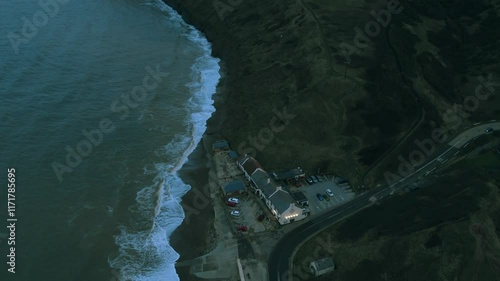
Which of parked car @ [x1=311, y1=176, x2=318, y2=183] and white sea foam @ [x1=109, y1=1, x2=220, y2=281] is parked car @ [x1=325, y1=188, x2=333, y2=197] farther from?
white sea foam @ [x1=109, y1=1, x2=220, y2=281]

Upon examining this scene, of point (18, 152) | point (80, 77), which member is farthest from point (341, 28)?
point (18, 152)

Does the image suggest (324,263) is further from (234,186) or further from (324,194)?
(234,186)

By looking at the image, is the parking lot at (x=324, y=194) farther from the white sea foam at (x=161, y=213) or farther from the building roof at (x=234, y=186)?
the white sea foam at (x=161, y=213)

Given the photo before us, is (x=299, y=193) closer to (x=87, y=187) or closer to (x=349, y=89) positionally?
(x=349, y=89)

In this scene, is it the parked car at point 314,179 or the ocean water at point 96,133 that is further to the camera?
the parked car at point 314,179

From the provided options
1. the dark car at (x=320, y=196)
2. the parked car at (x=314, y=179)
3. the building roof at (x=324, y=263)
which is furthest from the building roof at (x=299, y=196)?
the building roof at (x=324, y=263)
